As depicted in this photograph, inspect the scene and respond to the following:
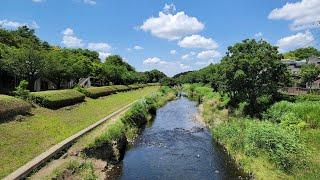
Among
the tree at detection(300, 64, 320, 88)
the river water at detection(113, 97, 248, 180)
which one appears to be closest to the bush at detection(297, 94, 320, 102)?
the river water at detection(113, 97, 248, 180)

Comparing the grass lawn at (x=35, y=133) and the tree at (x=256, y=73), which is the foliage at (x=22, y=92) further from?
the tree at (x=256, y=73)

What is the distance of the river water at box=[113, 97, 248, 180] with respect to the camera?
2184 centimetres

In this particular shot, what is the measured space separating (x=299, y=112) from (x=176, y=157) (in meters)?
12.2

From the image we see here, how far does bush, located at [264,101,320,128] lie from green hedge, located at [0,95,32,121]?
20.6 metres

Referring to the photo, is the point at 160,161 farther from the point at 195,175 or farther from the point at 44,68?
the point at 44,68

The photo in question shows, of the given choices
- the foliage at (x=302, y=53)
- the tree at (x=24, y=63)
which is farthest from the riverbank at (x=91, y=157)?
the foliage at (x=302, y=53)

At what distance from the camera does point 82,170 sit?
19109mm

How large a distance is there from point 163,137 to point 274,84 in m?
14.1

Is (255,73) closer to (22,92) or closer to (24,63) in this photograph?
(22,92)

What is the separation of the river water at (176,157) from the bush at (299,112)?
20.3 ft

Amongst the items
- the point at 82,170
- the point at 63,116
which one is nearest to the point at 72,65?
the point at 63,116

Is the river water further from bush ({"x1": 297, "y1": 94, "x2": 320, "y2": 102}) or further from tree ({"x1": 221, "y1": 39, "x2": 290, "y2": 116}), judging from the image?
bush ({"x1": 297, "y1": 94, "x2": 320, "y2": 102})

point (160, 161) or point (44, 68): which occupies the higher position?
point (44, 68)

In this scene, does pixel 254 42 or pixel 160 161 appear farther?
pixel 254 42
